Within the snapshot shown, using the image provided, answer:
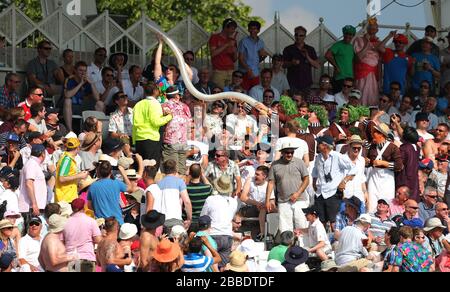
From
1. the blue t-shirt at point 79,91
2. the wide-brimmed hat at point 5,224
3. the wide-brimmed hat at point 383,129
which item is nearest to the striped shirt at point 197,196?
the wide-brimmed hat at point 5,224

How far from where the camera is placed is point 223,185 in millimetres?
20172

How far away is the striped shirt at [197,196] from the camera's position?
19.9m

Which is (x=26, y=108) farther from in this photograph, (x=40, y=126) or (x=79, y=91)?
(x=79, y=91)

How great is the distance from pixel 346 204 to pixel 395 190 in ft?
4.42

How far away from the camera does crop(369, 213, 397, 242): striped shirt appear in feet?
65.8

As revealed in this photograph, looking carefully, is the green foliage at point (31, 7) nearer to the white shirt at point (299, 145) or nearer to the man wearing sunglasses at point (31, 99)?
the man wearing sunglasses at point (31, 99)

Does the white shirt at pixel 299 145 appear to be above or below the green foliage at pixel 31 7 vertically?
below

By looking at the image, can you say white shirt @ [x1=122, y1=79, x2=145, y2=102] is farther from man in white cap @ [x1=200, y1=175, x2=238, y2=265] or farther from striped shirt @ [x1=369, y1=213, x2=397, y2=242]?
striped shirt @ [x1=369, y1=213, x2=397, y2=242]

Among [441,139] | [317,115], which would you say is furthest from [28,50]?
[441,139]

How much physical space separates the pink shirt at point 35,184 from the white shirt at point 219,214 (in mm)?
1982

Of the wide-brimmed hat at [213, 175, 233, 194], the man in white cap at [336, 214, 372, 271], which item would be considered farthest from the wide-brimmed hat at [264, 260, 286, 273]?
the wide-brimmed hat at [213, 175, 233, 194]

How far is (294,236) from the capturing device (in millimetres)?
19438

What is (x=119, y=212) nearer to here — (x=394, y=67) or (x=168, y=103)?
(x=168, y=103)

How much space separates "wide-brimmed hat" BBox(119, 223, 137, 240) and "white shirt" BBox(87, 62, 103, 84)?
6344 millimetres
